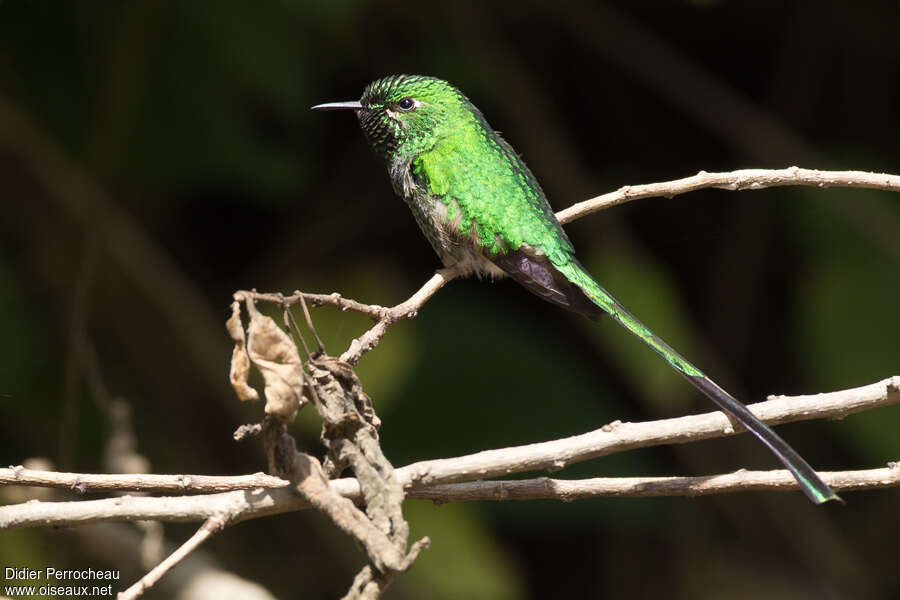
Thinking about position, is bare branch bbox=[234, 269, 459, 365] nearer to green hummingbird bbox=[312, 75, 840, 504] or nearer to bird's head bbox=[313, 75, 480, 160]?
green hummingbird bbox=[312, 75, 840, 504]

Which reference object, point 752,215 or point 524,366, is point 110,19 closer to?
point 524,366

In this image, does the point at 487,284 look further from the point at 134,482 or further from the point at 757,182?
the point at 134,482

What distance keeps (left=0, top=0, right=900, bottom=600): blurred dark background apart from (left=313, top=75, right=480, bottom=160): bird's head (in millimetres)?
563

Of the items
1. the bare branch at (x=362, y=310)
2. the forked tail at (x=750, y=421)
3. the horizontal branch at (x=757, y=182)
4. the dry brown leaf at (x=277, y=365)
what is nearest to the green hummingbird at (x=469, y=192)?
the forked tail at (x=750, y=421)

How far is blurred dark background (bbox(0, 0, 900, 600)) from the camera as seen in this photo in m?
3.95

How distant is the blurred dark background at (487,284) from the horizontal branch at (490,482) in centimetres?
201

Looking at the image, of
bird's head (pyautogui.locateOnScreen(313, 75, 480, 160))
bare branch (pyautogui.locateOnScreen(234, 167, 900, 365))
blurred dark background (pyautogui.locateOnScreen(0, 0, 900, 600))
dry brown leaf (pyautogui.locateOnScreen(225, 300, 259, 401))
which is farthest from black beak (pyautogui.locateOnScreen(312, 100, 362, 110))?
dry brown leaf (pyautogui.locateOnScreen(225, 300, 259, 401))

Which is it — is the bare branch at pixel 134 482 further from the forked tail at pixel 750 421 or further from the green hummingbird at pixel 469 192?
the green hummingbird at pixel 469 192

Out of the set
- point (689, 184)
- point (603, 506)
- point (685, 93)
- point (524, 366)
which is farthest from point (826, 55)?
point (689, 184)

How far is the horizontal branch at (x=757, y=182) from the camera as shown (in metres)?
2.15

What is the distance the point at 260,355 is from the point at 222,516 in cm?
29

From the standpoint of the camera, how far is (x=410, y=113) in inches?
131

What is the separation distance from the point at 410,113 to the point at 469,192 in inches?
17.0

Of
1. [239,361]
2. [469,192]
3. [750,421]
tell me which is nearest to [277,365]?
[239,361]
